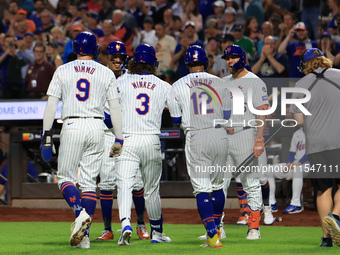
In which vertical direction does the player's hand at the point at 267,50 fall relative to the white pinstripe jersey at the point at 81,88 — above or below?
above

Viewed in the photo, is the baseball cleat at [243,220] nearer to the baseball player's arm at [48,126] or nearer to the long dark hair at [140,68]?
the long dark hair at [140,68]

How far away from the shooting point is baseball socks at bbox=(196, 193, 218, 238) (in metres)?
7.29

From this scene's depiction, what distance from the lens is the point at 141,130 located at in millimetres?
7801

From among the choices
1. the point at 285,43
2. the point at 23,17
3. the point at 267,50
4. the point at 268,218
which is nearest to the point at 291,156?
the point at 267,50

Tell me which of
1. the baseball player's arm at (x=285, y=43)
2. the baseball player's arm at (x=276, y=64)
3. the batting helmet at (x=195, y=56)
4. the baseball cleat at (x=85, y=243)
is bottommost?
the baseball cleat at (x=85, y=243)

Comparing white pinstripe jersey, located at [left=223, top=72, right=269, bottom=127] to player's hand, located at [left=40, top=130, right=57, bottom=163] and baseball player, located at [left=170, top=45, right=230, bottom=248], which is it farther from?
player's hand, located at [left=40, top=130, right=57, bottom=163]

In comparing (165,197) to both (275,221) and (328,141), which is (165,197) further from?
(328,141)

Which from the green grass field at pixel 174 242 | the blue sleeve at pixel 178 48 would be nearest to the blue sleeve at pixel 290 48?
the blue sleeve at pixel 178 48

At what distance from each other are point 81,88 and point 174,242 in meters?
2.24

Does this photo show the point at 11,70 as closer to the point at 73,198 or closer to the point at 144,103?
the point at 144,103

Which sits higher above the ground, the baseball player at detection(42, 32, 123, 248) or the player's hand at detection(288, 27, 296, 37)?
the player's hand at detection(288, 27, 296, 37)

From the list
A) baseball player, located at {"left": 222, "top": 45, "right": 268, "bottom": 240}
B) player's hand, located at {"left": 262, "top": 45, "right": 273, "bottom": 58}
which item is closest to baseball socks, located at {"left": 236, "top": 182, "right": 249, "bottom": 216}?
baseball player, located at {"left": 222, "top": 45, "right": 268, "bottom": 240}

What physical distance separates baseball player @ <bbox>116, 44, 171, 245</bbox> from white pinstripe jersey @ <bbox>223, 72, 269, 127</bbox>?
119 cm

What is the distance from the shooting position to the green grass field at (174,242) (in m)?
7.09
